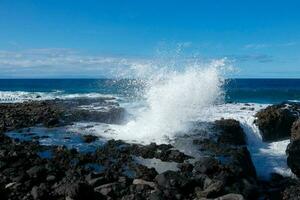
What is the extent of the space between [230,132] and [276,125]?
2.67m

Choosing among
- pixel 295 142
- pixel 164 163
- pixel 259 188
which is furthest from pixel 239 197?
pixel 295 142

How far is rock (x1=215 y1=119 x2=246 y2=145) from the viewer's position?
2153 cm

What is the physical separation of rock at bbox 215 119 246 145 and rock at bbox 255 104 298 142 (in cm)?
119

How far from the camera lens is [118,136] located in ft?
74.9

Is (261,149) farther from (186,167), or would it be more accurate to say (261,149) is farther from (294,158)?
(186,167)

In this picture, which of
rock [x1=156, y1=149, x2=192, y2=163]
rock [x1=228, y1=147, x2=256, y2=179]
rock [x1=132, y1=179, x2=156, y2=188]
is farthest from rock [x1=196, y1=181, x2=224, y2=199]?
rock [x1=156, y1=149, x2=192, y2=163]

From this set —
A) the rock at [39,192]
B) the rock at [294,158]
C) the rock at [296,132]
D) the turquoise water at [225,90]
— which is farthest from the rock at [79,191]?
the turquoise water at [225,90]

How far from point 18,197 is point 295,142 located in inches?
458

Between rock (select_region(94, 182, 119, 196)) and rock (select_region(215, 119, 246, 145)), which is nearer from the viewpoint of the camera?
rock (select_region(94, 182, 119, 196))

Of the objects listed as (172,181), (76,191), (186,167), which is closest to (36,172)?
(76,191)

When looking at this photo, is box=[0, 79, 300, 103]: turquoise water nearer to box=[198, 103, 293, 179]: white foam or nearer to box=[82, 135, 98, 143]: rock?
box=[198, 103, 293, 179]: white foam

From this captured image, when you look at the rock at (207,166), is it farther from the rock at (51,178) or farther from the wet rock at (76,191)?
the rock at (51,178)

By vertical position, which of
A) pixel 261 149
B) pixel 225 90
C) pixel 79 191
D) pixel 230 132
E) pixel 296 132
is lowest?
pixel 261 149

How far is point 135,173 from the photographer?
15734 mm
